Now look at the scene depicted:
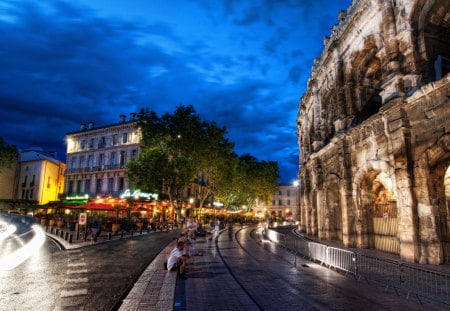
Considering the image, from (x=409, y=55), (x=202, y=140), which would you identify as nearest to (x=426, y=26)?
(x=409, y=55)

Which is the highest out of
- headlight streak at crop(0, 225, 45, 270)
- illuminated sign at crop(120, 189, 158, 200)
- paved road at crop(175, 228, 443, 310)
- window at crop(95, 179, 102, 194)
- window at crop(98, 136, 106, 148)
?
window at crop(98, 136, 106, 148)

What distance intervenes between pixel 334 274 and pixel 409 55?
8814 millimetres

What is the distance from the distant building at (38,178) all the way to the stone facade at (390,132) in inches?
1664

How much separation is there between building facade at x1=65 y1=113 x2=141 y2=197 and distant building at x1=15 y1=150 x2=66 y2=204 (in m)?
3.94

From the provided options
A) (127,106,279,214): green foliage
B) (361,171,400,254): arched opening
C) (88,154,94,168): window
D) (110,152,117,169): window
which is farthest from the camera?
(88,154,94,168): window

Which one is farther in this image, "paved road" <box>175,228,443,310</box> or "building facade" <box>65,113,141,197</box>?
"building facade" <box>65,113,141,197</box>

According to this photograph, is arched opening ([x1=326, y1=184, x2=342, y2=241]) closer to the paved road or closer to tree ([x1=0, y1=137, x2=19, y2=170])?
the paved road

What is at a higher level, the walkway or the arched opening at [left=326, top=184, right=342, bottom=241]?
the arched opening at [left=326, top=184, right=342, bottom=241]

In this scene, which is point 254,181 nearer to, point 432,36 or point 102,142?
point 102,142

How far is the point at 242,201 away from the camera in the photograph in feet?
170

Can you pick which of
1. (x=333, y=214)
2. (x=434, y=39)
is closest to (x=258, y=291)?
(x=434, y=39)

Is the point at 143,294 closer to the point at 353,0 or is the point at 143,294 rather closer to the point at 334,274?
the point at 334,274

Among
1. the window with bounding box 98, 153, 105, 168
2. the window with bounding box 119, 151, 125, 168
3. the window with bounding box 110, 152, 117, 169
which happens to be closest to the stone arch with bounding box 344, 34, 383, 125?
the window with bounding box 119, 151, 125, 168

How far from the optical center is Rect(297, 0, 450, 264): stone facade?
10039mm
